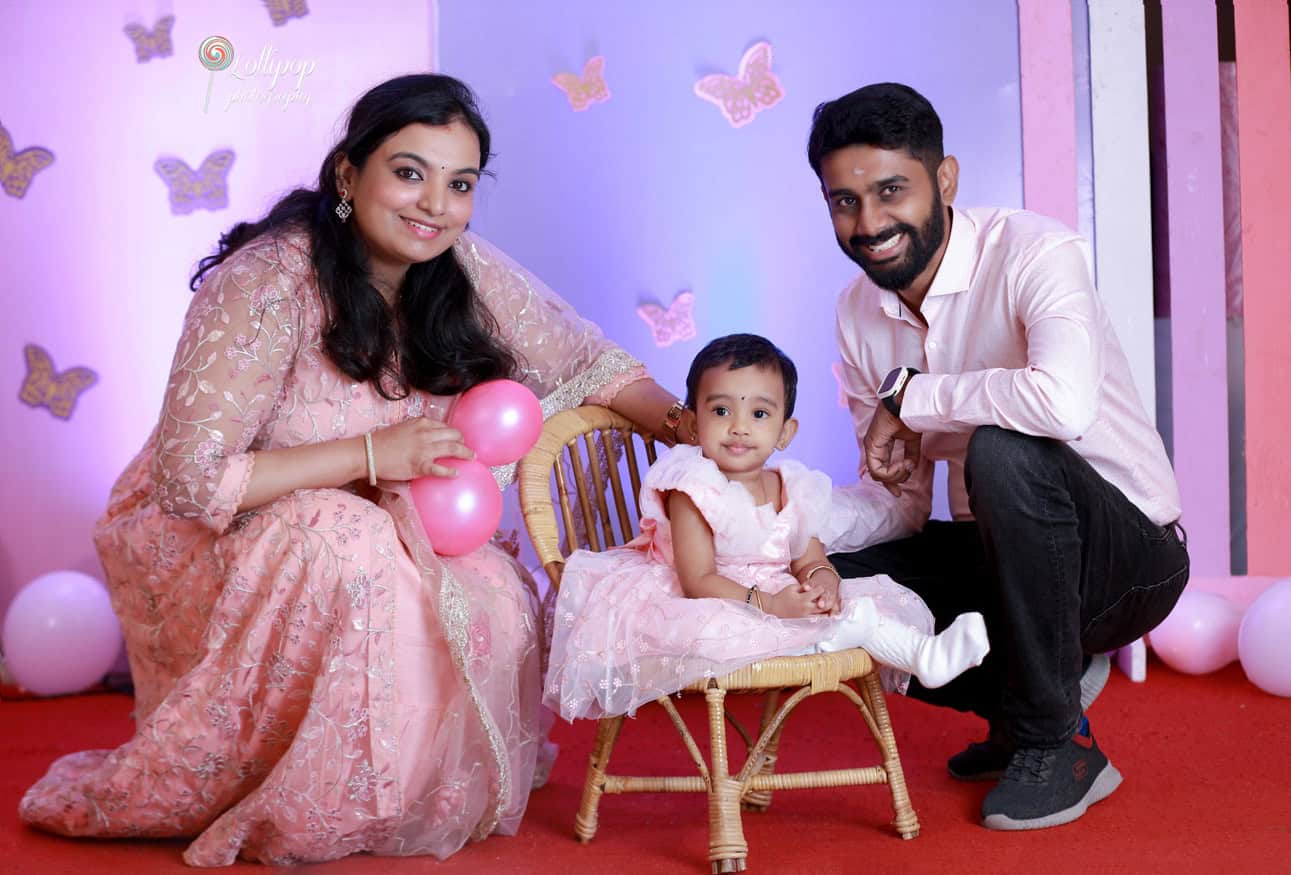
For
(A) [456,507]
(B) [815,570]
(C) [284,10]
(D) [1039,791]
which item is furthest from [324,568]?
(C) [284,10]

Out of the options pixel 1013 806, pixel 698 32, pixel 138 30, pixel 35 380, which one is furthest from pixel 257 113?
pixel 1013 806

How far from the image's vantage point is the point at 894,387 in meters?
2.36

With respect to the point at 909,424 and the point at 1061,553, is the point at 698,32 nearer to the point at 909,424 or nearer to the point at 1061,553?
the point at 909,424

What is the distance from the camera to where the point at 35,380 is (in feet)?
12.6

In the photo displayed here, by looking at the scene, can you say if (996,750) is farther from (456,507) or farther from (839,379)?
(839,379)

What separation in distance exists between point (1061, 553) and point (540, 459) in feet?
3.10

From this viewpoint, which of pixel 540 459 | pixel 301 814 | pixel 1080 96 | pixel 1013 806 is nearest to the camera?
pixel 301 814

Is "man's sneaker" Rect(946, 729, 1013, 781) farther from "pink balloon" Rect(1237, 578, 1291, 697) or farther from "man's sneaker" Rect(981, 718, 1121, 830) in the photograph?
"pink balloon" Rect(1237, 578, 1291, 697)

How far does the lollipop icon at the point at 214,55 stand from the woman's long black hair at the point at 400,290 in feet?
5.01

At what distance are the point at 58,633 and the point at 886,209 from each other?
2431mm

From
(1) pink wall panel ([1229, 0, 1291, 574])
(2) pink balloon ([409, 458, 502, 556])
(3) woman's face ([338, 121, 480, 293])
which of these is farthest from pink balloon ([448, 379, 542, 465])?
(1) pink wall panel ([1229, 0, 1291, 574])

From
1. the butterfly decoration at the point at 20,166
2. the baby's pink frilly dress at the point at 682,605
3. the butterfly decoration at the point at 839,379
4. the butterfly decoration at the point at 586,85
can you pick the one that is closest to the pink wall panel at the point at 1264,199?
the butterfly decoration at the point at 839,379

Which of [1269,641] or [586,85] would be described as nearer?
[1269,641]

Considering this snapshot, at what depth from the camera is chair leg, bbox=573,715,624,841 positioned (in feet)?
7.28
